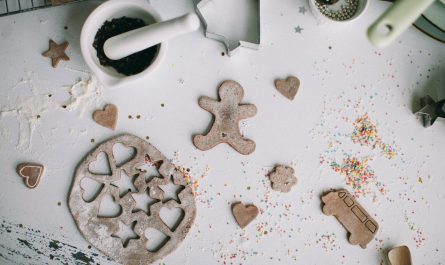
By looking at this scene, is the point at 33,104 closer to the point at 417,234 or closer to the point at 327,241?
the point at 327,241

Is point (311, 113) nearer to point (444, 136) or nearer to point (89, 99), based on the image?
point (444, 136)

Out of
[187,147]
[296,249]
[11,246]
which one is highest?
[187,147]

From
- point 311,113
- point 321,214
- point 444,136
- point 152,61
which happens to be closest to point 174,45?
point 152,61

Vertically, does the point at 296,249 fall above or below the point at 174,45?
below

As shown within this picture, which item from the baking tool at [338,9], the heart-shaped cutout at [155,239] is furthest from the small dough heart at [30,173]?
the baking tool at [338,9]

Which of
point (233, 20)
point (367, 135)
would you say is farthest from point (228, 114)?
point (367, 135)

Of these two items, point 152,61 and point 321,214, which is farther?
point 321,214
